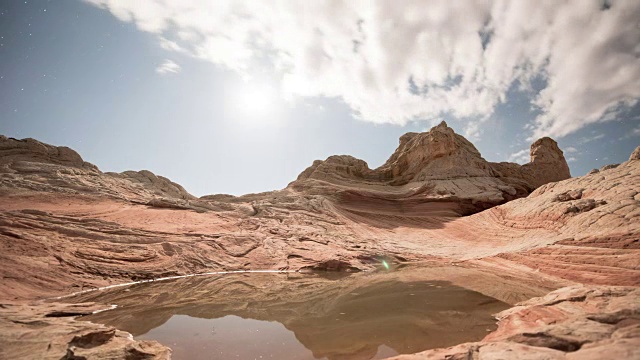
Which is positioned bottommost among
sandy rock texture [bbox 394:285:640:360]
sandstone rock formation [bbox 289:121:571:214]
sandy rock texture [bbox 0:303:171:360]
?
sandy rock texture [bbox 0:303:171:360]

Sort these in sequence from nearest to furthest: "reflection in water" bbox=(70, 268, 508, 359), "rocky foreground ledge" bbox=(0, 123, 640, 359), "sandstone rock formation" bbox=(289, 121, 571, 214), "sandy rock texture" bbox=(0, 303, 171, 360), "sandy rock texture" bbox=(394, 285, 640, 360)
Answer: "sandy rock texture" bbox=(394, 285, 640, 360) < "sandy rock texture" bbox=(0, 303, 171, 360) < "rocky foreground ledge" bbox=(0, 123, 640, 359) < "reflection in water" bbox=(70, 268, 508, 359) < "sandstone rock formation" bbox=(289, 121, 571, 214)

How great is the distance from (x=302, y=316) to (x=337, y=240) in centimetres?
1042

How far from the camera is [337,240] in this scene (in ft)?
54.0

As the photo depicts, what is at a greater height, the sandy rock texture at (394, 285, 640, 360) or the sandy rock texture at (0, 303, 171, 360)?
the sandy rock texture at (394, 285, 640, 360)

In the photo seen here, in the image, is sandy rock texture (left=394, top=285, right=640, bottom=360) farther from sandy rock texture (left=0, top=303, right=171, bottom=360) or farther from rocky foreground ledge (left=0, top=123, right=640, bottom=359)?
sandy rock texture (left=0, top=303, right=171, bottom=360)

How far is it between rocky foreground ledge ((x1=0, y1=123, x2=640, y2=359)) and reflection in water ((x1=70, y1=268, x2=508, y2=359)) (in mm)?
729

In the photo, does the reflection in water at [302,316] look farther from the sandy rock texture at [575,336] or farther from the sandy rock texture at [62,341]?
the sandy rock texture at [575,336]

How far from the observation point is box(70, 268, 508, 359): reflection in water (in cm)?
457

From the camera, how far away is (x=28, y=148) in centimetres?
2173

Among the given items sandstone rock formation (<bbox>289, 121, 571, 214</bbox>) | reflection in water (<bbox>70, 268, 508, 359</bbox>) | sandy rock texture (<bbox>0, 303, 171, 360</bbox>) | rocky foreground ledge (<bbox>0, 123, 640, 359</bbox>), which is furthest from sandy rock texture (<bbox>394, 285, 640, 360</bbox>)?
sandstone rock formation (<bbox>289, 121, 571, 214</bbox>)

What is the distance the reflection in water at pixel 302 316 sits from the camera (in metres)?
4.57

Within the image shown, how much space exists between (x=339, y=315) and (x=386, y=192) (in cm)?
2099

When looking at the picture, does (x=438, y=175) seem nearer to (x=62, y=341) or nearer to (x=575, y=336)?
(x=575, y=336)

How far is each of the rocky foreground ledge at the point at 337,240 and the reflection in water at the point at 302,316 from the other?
2.39 ft
